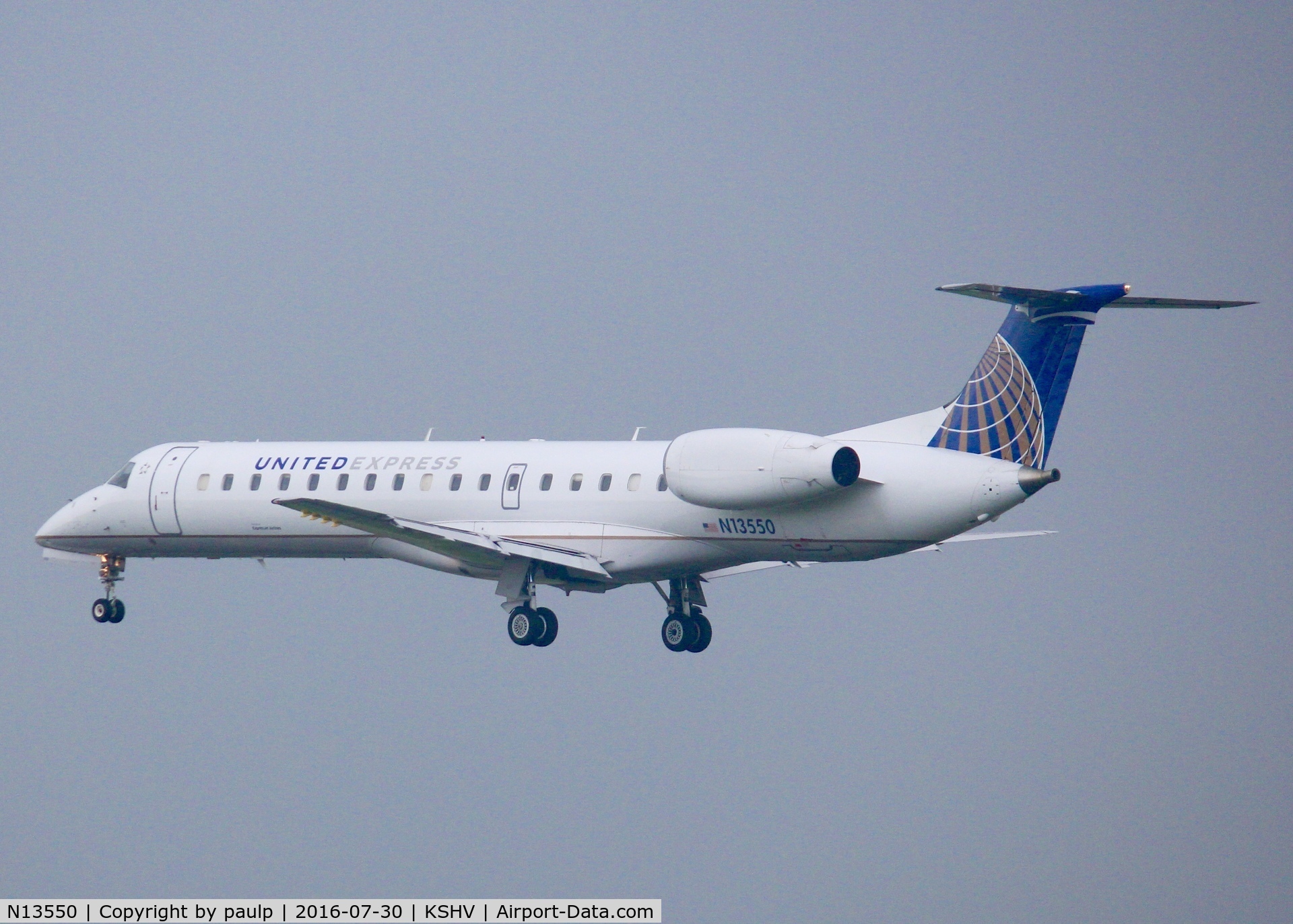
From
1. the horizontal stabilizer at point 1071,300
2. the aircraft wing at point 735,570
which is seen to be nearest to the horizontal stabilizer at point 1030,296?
the horizontal stabilizer at point 1071,300

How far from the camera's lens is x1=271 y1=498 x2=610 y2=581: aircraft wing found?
109 feet

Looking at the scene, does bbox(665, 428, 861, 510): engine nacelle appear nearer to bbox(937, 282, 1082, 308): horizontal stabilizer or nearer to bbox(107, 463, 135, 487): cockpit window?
bbox(937, 282, 1082, 308): horizontal stabilizer

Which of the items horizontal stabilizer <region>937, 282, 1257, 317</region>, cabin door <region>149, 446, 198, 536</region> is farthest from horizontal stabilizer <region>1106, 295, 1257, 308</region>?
cabin door <region>149, 446, 198, 536</region>

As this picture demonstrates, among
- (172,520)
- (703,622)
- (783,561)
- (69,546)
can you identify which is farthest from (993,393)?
(69,546)

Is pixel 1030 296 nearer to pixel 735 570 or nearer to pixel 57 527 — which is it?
A: pixel 735 570

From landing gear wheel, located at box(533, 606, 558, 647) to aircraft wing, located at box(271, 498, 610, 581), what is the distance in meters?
1.11

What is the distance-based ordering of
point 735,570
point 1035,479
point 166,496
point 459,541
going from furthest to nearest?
point 166,496 → point 735,570 → point 459,541 → point 1035,479

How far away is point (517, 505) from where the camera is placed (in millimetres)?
35625

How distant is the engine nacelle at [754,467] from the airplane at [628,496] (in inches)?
1.1

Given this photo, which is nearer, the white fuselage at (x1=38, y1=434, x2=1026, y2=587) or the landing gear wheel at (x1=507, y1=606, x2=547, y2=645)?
the white fuselage at (x1=38, y1=434, x2=1026, y2=587)

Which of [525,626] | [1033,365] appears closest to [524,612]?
[525,626]

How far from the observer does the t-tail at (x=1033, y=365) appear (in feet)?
99.1

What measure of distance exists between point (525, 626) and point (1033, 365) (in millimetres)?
10111

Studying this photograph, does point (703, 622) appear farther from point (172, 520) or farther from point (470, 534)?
point (172, 520)
